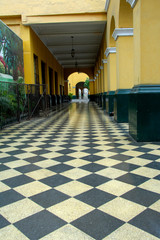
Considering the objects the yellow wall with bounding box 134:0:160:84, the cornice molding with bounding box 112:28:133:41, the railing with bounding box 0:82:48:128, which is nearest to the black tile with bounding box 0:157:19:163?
the yellow wall with bounding box 134:0:160:84

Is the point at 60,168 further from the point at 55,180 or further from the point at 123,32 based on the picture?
the point at 123,32

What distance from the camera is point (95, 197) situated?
2.79m

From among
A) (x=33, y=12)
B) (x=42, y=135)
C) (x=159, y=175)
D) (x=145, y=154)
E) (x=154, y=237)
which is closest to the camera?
(x=154, y=237)

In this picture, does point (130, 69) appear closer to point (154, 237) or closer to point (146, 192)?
point (146, 192)

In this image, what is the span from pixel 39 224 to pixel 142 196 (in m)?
1.27

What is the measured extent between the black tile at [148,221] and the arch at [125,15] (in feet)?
26.0

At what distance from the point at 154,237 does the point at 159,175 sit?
1.52 m

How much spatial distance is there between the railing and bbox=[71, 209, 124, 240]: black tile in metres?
6.67

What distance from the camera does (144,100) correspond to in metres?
5.56

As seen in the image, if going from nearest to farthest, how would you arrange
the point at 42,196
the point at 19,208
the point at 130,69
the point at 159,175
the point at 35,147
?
the point at 19,208
the point at 42,196
the point at 159,175
the point at 35,147
the point at 130,69

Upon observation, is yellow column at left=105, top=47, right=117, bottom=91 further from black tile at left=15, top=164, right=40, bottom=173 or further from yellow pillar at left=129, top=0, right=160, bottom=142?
black tile at left=15, top=164, right=40, bottom=173

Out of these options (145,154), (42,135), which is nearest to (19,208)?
(145,154)

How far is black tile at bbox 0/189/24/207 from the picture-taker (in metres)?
2.73

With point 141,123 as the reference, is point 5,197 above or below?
below
